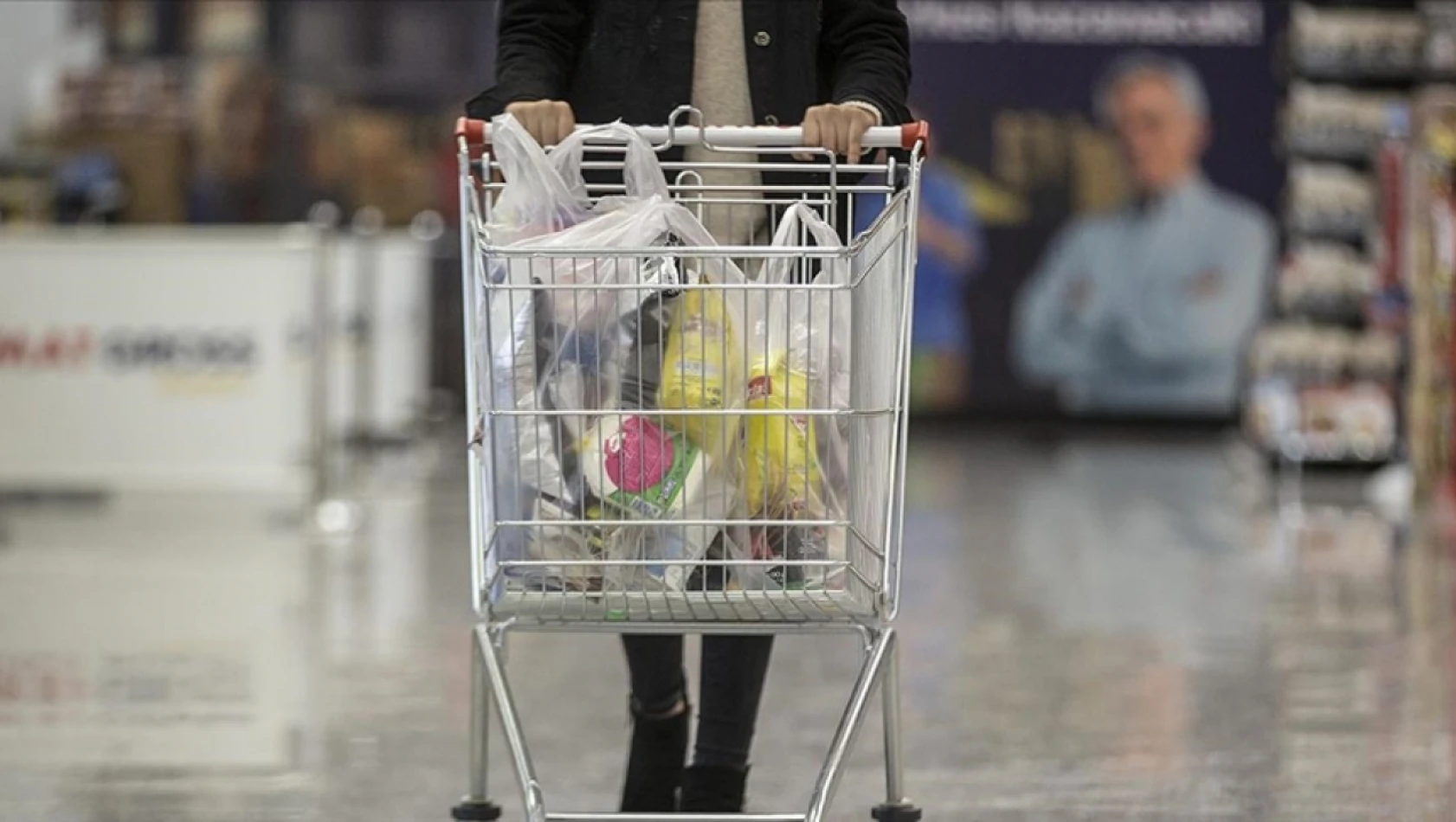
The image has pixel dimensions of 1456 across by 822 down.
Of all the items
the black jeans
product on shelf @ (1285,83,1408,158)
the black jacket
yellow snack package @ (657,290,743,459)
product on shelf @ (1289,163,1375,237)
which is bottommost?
the black jeans

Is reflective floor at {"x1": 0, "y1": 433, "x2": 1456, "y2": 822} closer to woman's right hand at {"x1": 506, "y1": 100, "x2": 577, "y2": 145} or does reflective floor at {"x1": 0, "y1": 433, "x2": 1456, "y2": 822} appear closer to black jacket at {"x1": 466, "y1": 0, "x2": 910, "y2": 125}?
black jacket at {"x1": 466, "y1": 0, "x2": 910, "y2": 125}

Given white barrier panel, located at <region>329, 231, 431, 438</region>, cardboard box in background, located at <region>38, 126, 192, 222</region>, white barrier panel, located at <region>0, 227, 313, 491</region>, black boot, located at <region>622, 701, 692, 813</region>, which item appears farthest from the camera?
cardboard box in background, located at <region>38, 126, 192, 222</region>

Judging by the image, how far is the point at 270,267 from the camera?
9102 millimetres

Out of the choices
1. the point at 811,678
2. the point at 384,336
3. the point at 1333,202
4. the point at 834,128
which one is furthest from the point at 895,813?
the point at 1333,202

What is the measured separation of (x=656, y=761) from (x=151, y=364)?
19.6ft

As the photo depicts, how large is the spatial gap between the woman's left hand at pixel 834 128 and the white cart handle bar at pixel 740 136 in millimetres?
11

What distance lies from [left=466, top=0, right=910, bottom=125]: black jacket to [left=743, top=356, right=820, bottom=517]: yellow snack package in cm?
51

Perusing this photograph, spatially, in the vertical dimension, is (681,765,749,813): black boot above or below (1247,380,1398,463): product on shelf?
above

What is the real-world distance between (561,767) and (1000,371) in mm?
11797

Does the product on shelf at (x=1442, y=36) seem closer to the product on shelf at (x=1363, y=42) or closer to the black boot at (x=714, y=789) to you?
the product on shelf at (x=1363, y=42)

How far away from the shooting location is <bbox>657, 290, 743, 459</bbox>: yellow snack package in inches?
117

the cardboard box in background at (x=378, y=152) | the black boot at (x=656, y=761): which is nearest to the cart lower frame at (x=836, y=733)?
the black boot at (x=656, y=761)

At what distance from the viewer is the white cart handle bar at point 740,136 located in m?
2.98

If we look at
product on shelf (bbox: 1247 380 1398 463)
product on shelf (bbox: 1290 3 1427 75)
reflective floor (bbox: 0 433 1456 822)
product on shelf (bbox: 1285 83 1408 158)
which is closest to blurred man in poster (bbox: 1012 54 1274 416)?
product on shelf (bbox: 1285 83 1408 158)
